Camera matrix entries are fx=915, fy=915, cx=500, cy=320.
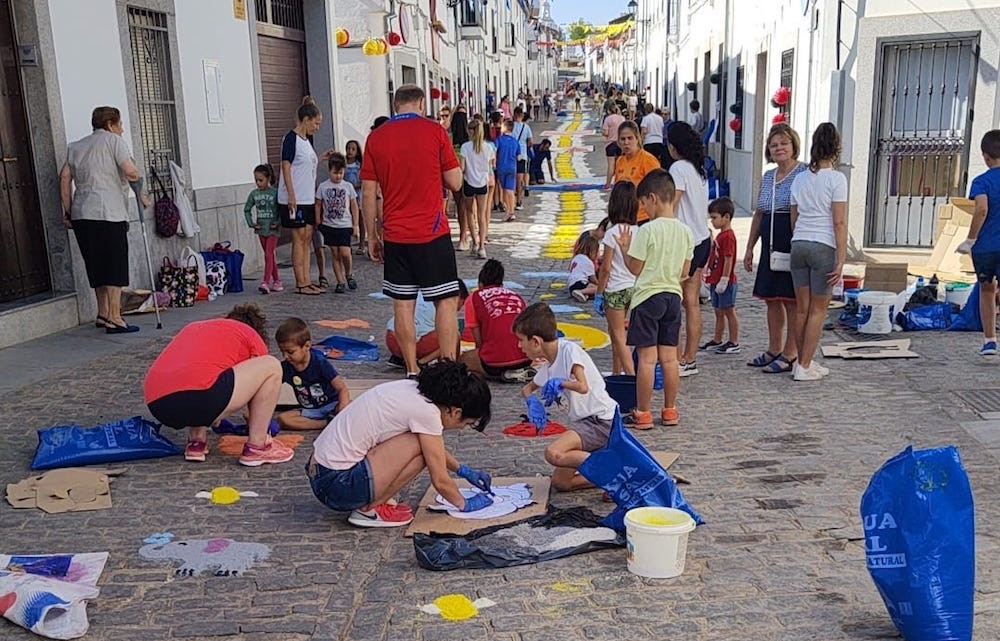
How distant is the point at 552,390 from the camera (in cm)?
454

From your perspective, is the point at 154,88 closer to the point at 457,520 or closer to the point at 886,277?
the point at 457,520

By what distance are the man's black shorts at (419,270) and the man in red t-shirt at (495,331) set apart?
1.03ft

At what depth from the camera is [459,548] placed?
12.9 feet

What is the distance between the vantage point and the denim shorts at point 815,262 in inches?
242

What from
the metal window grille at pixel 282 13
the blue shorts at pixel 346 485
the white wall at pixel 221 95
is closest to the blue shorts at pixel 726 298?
the blue shorts at pixel 346 485

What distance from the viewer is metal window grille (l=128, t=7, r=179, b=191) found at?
9.34 m

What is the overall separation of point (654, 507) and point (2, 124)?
6603mm

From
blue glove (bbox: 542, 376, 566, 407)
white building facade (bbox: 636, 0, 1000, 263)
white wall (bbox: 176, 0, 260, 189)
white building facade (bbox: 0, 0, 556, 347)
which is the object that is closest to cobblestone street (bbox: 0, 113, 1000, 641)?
blue glove (bbox: 542, 376, 566, 407)

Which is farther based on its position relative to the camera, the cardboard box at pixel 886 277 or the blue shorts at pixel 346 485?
the cardboard box at pixel 886 277

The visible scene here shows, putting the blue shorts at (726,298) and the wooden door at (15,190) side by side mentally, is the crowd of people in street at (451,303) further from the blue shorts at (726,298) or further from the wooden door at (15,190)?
the wooden door at (15,190)

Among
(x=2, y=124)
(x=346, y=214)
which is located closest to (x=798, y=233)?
(x=346, y=214)

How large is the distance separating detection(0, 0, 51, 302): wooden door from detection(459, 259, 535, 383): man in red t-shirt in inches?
161

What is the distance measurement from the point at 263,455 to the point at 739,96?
48.1 ft

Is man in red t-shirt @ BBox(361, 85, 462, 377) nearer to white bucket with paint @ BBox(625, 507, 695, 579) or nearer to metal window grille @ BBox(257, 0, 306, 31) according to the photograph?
white bucket with paint @ BBox(625, 507, 695, 579)
